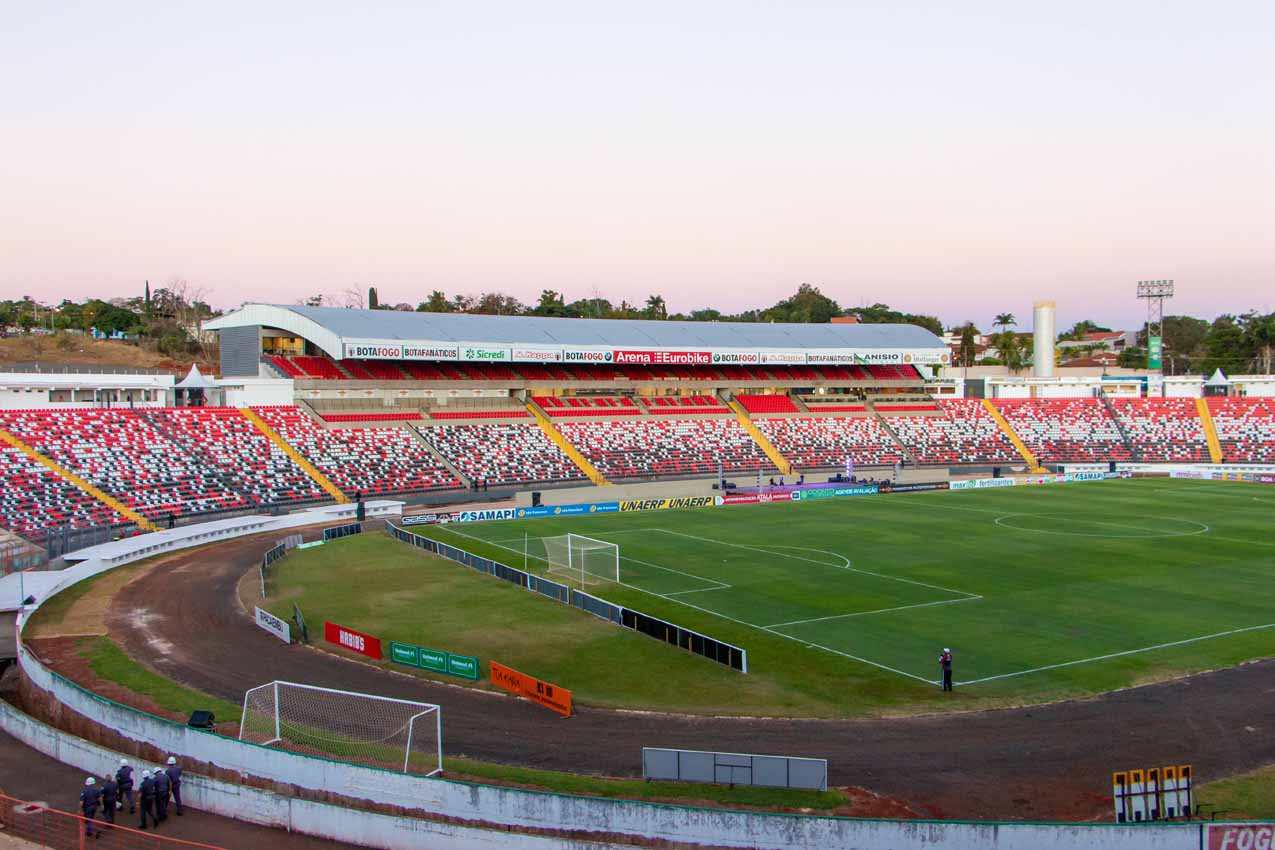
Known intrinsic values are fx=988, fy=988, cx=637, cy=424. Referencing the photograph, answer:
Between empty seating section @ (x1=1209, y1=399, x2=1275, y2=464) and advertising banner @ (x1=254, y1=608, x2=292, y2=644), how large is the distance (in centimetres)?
8610

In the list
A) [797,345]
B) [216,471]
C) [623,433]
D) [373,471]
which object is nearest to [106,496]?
[216,471]

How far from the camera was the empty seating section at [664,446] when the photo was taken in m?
80.8

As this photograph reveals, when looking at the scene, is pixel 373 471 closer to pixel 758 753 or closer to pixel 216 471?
pixel 216 471

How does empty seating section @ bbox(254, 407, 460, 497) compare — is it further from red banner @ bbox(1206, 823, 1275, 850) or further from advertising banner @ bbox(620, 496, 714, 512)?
red banner @ bbox(1206, 823, 1275, 850)

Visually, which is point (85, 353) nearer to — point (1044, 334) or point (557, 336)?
point (557, 336)

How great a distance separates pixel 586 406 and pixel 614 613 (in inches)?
2186

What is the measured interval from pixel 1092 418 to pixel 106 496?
84654mm

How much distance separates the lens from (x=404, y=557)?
161 feet

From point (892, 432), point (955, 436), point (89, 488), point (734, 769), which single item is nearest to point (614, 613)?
point (734, 769)

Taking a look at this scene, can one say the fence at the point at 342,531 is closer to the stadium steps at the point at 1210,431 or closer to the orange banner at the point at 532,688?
the orange banner at the point at 532,688

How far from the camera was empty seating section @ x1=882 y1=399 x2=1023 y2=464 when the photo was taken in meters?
89.4

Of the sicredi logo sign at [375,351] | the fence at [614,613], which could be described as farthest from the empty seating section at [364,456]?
the fence at [614,613]

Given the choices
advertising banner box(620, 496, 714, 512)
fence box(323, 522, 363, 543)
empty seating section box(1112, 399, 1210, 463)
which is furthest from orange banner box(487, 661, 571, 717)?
empty seating section box(1112, 399, 1210, 463)

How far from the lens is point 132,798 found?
65.2ft
